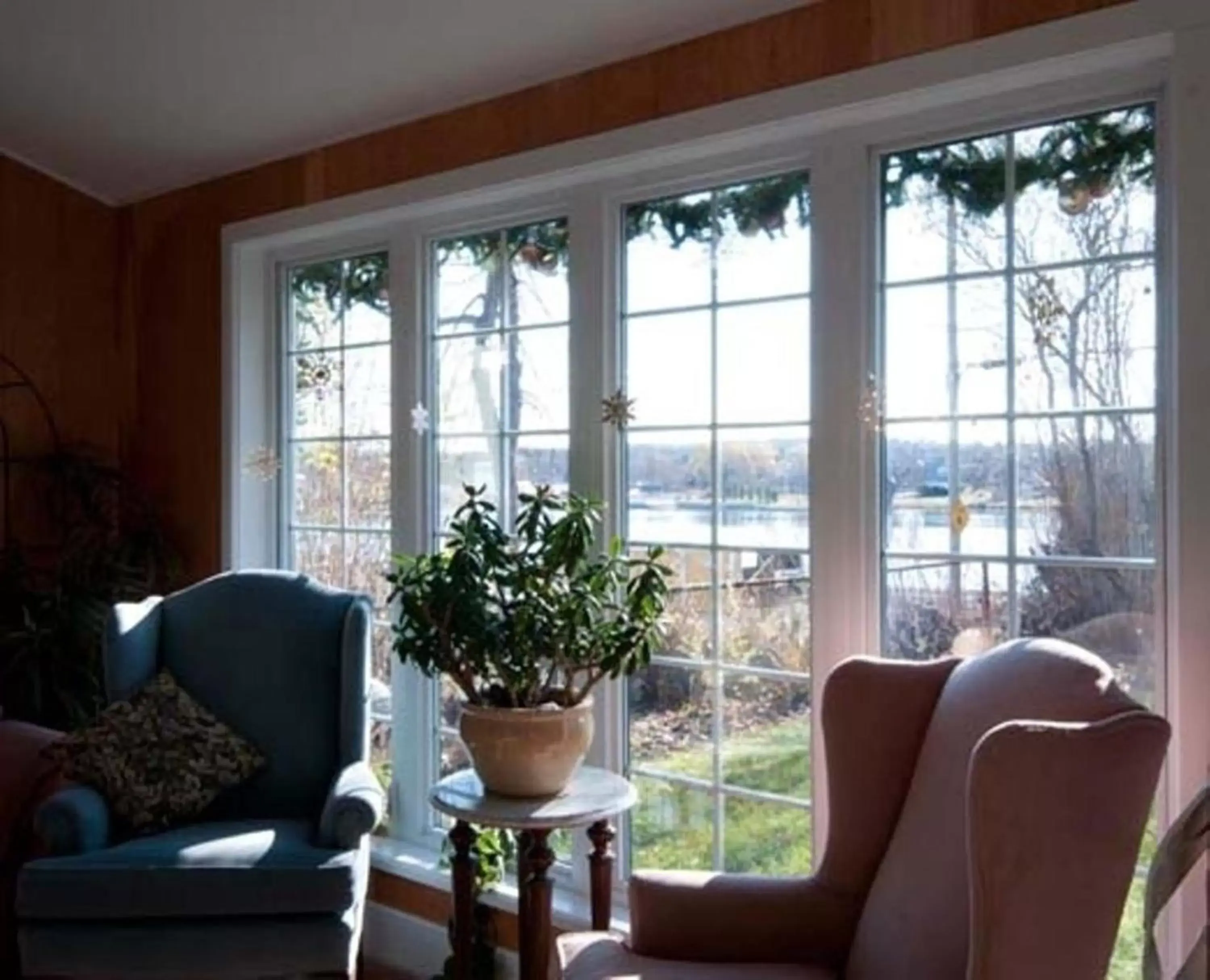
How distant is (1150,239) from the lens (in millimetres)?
2160

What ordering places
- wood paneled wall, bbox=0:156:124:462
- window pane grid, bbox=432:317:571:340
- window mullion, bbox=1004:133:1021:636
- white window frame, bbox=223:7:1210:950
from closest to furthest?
white window frame, bbox=223:7:1210:950 → window mullion, bbox=1004:133:1021:636 → window pane grid, bbox=432:317:571:340 → wood paneled wall, bbox=0:156:124:462

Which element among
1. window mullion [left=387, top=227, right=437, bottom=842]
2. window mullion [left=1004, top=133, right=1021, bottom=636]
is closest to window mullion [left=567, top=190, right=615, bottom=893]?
window mullion [left=387, top=227, right=437, bottom=842]

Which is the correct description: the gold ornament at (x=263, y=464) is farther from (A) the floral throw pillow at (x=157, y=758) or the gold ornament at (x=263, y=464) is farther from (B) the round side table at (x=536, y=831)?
(B) the round side table at (x=536, y=831)

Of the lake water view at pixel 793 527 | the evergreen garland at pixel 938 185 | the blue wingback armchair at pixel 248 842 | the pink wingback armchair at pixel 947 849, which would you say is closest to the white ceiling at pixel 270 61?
the evergreen garland at pixel 938 185

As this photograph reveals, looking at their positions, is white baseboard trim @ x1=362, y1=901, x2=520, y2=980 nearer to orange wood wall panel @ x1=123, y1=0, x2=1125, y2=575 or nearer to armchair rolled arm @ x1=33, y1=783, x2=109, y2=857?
armchair rolled arm @ x1=33, y1=783, x2=109, y2=857

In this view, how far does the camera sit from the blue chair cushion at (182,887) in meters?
2.59

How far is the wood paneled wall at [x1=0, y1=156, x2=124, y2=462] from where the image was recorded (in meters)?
4.07

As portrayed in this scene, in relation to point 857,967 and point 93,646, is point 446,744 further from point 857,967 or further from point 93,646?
point 857,967

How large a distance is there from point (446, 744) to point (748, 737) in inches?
41.2

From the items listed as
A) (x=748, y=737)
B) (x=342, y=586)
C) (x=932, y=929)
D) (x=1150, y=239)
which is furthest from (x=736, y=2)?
(x=342, y=586)

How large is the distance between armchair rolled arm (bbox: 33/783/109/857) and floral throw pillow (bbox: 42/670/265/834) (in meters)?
0.07

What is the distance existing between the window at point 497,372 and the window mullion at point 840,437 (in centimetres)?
76

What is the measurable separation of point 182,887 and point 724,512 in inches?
57.9

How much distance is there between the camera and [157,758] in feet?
9.62
